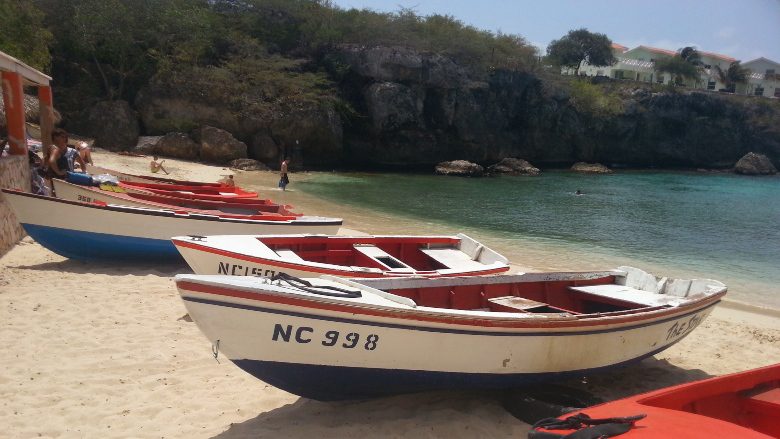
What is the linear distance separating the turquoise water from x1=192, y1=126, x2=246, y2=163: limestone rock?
5537 mm

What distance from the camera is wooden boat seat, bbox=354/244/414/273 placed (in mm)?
7811

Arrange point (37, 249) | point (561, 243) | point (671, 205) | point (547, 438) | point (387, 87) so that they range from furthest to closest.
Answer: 1. point (387, 87)
2. point (671, 205)
3. point (561, 243)
4. point (37, 249)
5. point (547, 438)

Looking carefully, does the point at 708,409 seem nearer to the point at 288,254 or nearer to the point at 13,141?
the point at 288,254

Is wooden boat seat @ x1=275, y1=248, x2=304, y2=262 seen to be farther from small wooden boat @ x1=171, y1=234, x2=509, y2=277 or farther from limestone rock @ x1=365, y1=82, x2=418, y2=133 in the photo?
limestone rock @ x1=365, y1=82, x2=418, y2=133

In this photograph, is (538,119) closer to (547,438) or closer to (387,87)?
(387,87)

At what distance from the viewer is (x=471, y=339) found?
15.6ft

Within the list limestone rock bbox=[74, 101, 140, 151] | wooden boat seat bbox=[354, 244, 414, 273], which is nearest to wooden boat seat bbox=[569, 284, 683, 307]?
wooden boat seat bbox=[354, 244, 414, 273]

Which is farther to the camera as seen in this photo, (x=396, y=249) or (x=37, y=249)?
(x=37, y=249)

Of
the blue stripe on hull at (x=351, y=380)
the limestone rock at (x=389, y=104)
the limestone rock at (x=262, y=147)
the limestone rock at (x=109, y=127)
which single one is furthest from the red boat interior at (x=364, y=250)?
the limestone rock at (x=389, y=104)

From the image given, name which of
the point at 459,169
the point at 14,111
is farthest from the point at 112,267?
the point at 459,169

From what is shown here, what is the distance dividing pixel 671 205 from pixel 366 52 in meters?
23.9

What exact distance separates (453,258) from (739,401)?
4549 mm

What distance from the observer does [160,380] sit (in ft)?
17.6

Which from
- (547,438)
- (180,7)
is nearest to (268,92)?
(180,7)
